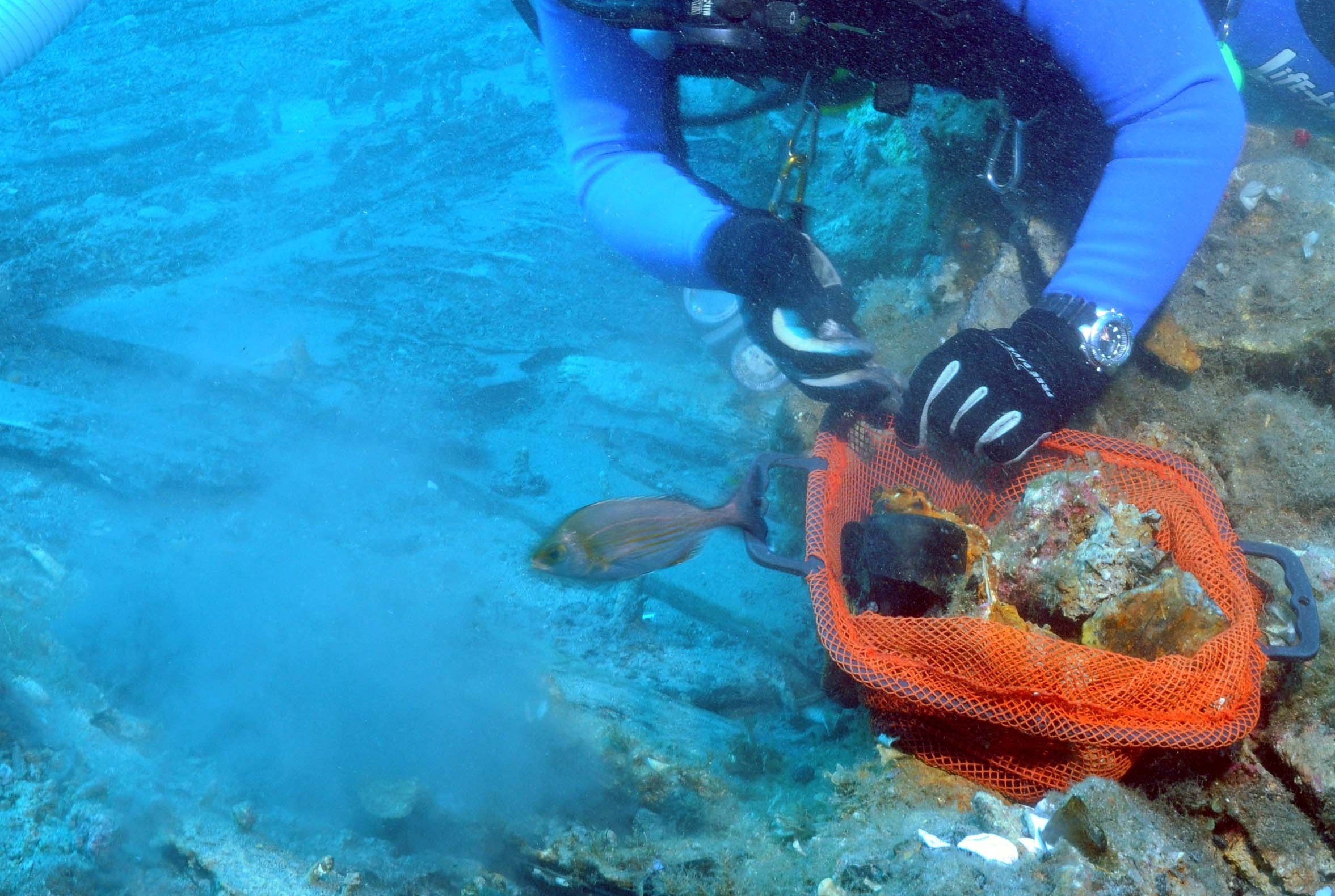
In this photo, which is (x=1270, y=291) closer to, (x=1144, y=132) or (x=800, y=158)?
(x=1144, y=132)

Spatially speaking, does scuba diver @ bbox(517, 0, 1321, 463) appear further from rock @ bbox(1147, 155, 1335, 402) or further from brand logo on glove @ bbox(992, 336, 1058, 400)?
rock @ bbox(1147, 155, 1335, 402)

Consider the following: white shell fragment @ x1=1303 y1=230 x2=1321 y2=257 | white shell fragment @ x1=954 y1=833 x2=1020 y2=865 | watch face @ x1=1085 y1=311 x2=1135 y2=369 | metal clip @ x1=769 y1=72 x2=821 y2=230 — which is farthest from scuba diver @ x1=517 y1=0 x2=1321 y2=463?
white shell fragment @ x1=954 y1=833 x2=1020 y2=865

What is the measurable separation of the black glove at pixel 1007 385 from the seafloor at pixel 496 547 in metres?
0.73

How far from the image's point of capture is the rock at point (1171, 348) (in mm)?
2613

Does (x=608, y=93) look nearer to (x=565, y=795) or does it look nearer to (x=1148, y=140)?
(x=1148, y=140)

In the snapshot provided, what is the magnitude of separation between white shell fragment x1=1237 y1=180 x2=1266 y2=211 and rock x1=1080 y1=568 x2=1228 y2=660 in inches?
72.7

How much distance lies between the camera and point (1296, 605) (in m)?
1.84

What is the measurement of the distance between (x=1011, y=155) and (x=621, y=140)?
1.72 meters

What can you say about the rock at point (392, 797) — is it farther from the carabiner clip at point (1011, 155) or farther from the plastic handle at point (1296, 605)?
the carabiner clip at point (1011, 155)

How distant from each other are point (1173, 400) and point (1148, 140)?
1.03 metres

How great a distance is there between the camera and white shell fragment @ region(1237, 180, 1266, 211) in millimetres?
2816

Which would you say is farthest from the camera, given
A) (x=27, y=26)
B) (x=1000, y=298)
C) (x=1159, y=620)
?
(x=27, y=26)

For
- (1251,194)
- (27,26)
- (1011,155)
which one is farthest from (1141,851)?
(27,26)

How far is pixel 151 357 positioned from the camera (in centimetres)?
602
